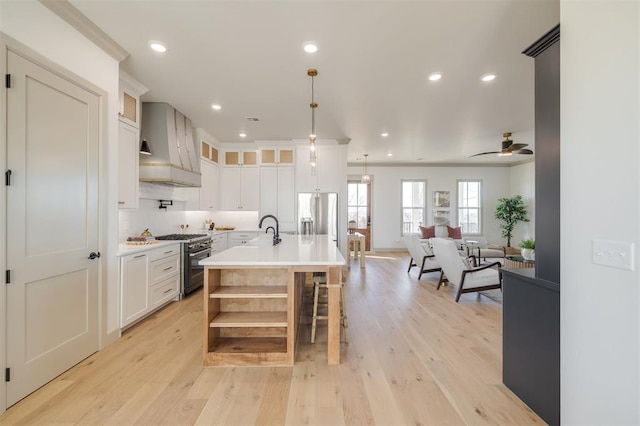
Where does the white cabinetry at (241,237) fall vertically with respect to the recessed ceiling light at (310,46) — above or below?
below

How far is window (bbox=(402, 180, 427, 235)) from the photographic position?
353 inches

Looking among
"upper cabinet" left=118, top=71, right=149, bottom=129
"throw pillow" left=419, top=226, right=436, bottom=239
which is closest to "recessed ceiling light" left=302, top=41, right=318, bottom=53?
"upper cabinet" left=118, top=71, right=149, bottom=129

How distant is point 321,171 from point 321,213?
0.88 m

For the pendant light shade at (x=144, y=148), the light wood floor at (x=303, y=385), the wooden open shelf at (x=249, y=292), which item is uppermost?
the pendant light shade at (x=144, y=148)

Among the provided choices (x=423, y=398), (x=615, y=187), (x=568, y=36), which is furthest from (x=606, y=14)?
(x=423, y=398)

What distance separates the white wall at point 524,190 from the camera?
8.08 metres

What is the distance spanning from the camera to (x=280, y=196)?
19.3 ft

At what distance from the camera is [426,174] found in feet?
29.3

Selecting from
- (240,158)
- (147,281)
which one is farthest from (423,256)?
(147,281)

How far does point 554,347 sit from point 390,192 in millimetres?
7568

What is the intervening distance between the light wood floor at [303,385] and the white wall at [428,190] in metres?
5.85

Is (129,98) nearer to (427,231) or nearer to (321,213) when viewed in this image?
(321,213)

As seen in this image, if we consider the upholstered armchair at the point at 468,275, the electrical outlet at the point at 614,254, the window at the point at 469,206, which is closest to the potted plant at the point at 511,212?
the window at the point at 469,206

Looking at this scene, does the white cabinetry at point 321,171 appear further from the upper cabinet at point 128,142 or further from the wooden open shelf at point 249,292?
the wooden open shelf at point 249,292
